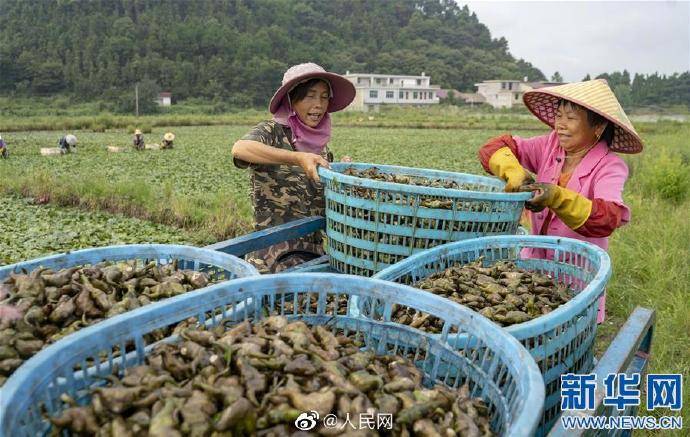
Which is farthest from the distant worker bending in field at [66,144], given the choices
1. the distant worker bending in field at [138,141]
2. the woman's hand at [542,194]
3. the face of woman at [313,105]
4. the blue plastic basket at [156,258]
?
the woman's hand at [542,194]

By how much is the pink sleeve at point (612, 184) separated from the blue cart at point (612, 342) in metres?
0.50

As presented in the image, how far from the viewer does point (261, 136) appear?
3.10m

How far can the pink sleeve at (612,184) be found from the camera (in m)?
2.50

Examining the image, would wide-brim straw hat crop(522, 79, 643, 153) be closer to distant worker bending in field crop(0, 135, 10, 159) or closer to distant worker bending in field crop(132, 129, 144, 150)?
distant worker bending in field crop(0, 135, 10, 159)

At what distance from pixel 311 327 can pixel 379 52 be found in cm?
9338

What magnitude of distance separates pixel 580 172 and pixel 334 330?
5.63ft

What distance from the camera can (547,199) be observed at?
7.85 feet

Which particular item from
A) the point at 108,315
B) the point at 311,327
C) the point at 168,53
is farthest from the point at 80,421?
the point at 168,53

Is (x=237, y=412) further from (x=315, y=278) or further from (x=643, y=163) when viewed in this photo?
(x=643, y=163)

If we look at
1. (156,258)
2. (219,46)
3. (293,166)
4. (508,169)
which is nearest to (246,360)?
(156,258)

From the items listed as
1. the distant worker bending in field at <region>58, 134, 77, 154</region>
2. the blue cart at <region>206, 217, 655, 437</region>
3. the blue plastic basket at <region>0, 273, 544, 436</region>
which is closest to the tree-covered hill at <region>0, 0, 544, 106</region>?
the distant worker bending in field at <region>58, 134, 77, 154</region>

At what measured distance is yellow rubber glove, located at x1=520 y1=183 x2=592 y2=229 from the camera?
238 cm

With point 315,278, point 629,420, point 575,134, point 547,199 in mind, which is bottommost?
point 629,420

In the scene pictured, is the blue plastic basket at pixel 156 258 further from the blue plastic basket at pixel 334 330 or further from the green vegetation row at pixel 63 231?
the green vegetation row at pixel 63 231
